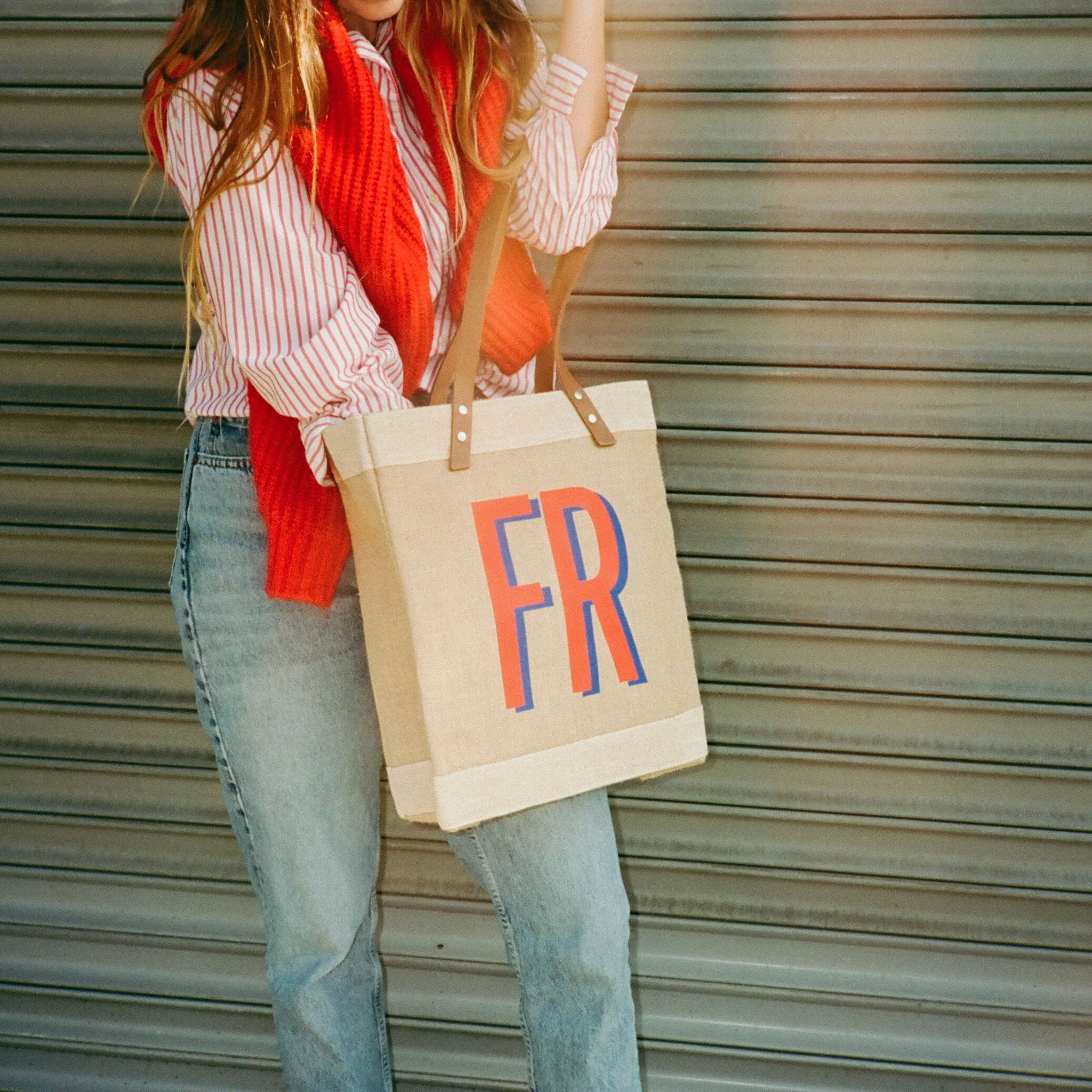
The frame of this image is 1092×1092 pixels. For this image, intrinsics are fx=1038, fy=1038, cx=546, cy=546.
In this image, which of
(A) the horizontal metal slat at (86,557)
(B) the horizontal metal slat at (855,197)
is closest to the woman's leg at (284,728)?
(A) the horizontal metal slat at (86,557)

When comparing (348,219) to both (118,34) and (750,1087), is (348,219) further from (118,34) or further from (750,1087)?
(750,1087)

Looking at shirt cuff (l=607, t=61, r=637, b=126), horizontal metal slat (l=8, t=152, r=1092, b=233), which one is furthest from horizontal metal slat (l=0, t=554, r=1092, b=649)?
shirt cuff (l=607, t=61, r=637, b=126)

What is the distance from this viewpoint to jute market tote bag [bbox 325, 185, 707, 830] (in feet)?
4.53

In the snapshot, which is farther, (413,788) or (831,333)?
(831,333)

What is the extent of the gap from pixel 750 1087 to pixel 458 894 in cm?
84

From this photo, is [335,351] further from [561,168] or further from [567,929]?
[567,929]

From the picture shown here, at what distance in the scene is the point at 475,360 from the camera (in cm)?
147

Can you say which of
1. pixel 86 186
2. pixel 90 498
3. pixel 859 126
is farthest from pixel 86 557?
pixel 859 126

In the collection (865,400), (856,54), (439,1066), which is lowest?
(439,1066)

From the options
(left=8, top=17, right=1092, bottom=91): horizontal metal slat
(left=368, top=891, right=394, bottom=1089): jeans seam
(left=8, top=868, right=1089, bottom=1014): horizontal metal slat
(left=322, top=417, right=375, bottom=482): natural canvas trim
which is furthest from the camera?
(left=8, top=868, right=1089, bottom=1014): horizontal metal slat

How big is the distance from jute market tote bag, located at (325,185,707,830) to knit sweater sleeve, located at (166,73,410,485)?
0.06 m

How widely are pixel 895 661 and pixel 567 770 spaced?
1127mm

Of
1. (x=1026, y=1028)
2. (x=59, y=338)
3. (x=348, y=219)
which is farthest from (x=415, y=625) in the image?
(x=1026, y=1028)

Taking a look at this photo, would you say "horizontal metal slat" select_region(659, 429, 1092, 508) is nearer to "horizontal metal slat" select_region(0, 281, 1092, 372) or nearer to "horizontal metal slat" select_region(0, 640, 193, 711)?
"horizontal metal slat" select_region(0, 281, 1092, 372)
